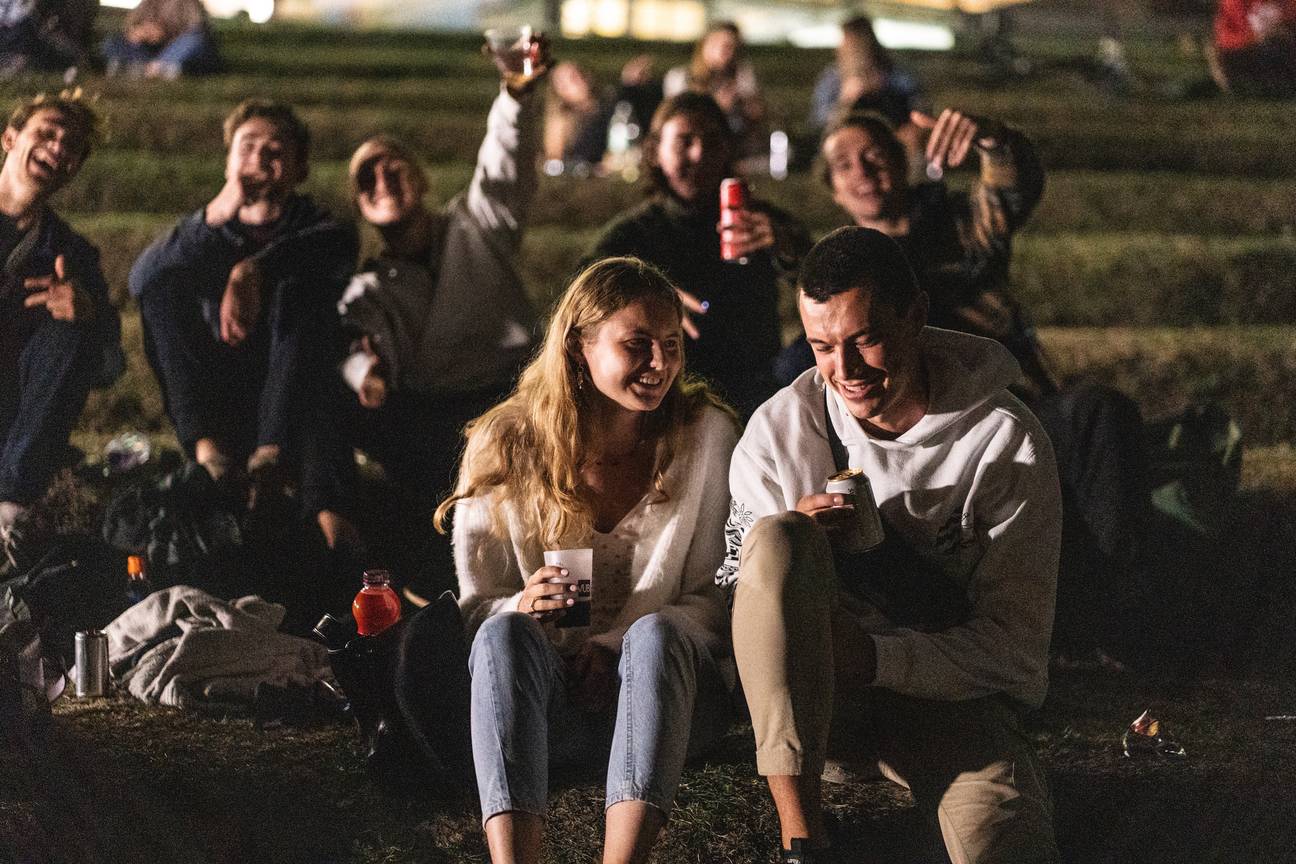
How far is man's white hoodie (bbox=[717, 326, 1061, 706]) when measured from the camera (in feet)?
9.32

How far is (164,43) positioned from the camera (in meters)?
8.80

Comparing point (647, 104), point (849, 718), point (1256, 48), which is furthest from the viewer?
point (1256, 48)

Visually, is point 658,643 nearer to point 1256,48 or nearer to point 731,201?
point 731,201

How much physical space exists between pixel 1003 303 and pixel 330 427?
6.87ft

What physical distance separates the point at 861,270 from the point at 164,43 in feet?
23.1

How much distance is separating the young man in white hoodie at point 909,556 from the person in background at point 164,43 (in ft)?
19.6

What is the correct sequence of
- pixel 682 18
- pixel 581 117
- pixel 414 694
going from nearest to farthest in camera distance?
pixel 414 694 → pixel 581 117 → pixel 682 18

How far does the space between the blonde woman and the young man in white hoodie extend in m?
0.17

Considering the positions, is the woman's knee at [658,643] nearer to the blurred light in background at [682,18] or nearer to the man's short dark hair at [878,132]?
the man's short dark hair at [878,132]

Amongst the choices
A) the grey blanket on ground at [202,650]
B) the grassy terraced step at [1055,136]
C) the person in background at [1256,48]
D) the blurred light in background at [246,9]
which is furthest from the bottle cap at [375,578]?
the blurred light in background at [246,9]

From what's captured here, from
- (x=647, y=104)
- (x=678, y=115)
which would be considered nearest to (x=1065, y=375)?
(x=678, y=115)

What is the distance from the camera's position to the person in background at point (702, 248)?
15.0 feet

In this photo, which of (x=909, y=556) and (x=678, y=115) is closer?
(x=909, y=556)

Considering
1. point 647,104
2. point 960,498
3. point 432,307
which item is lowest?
point 960,498
